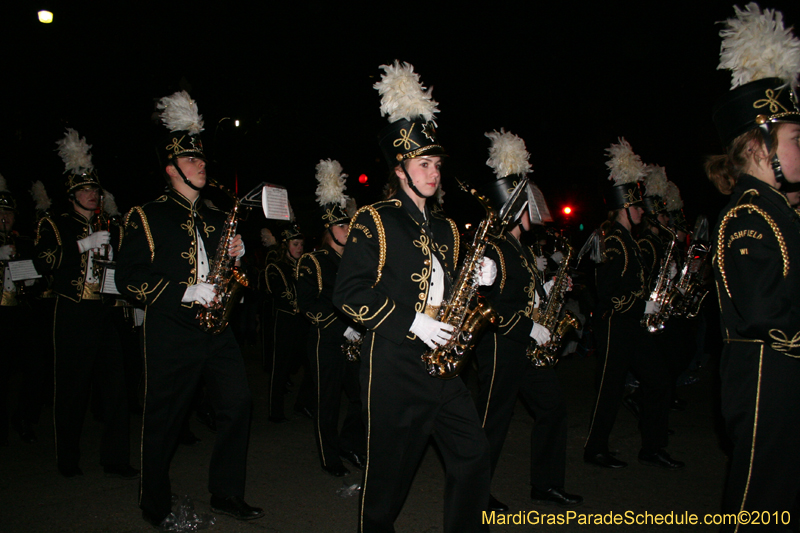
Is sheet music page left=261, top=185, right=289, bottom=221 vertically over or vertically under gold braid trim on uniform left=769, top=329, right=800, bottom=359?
over

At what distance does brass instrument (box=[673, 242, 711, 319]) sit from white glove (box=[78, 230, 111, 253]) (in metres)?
5.95

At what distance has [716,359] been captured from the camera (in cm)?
964

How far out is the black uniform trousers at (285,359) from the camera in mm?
7008

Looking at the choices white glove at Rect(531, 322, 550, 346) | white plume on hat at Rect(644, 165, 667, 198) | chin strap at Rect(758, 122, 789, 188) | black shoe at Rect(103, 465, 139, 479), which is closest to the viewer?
chin strap at Rect(758, 122, 789, 188)

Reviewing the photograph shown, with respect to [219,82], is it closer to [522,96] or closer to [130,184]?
[130,184]

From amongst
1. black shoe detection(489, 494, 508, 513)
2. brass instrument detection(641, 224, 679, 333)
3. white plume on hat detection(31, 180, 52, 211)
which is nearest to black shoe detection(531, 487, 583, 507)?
black shoe detection(489, 494, 508, 513)

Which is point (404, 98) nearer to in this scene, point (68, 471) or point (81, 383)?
point (81, 383)

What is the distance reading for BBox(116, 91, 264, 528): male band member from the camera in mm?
3869

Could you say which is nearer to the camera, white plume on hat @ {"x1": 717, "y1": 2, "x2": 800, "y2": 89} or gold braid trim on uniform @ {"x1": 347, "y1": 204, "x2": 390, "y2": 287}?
white plume on hat @ {"x1": 717, "y1": 2, "x2": 800, "y2": 89}

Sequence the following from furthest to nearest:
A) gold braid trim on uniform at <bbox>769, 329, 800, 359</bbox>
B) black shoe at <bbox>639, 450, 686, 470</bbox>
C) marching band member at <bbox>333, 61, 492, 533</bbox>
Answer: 1. black shoe at <bbox>639, 450, 686, 470</bbox>
2. marching band member at <bbox>333, 61, 492, 533</bbox>
3. gold braid trim on uniform at <bbox>769, 329, 800, 359</bbox>

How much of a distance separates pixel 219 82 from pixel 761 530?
12438mm

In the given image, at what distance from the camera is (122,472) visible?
4914 mm

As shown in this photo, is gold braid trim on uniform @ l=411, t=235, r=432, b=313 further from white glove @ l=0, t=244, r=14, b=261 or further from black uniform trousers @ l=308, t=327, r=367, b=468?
white glove @ l=0, t=244, r=14, b=261

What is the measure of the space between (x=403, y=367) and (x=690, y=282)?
498cm
